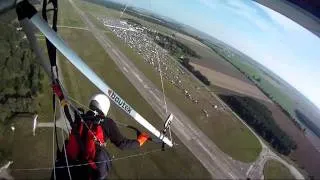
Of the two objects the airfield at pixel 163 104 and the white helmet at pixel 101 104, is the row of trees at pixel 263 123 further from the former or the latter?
the white helmet at pixel 101 104

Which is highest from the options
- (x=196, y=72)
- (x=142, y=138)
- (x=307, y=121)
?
(x=196, y=72)

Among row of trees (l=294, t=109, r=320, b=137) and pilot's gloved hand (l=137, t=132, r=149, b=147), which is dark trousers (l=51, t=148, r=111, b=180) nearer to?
pilot's gloved hand (l=137, t=132, r=149, b=147)

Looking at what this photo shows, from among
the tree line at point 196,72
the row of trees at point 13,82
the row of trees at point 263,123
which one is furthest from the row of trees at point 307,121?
the row of trees at point 13,82

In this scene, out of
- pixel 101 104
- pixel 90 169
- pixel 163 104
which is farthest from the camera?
pixel 163 104

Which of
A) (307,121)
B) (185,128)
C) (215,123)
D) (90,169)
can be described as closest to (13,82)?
(90,169)

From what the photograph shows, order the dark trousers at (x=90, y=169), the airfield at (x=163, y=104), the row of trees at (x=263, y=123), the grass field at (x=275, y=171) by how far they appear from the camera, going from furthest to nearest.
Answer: the row of trees at (x=263, y=123) → the grass field at (x=275, y=171) → the airfield at (x=163, y=104) → the dark trousers at (x=90, y=169)

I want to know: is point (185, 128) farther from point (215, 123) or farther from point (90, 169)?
point (90, 169)

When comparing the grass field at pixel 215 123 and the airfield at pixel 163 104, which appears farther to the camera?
the grass field at pixel 215 123

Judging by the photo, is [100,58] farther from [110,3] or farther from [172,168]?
[172,168]
